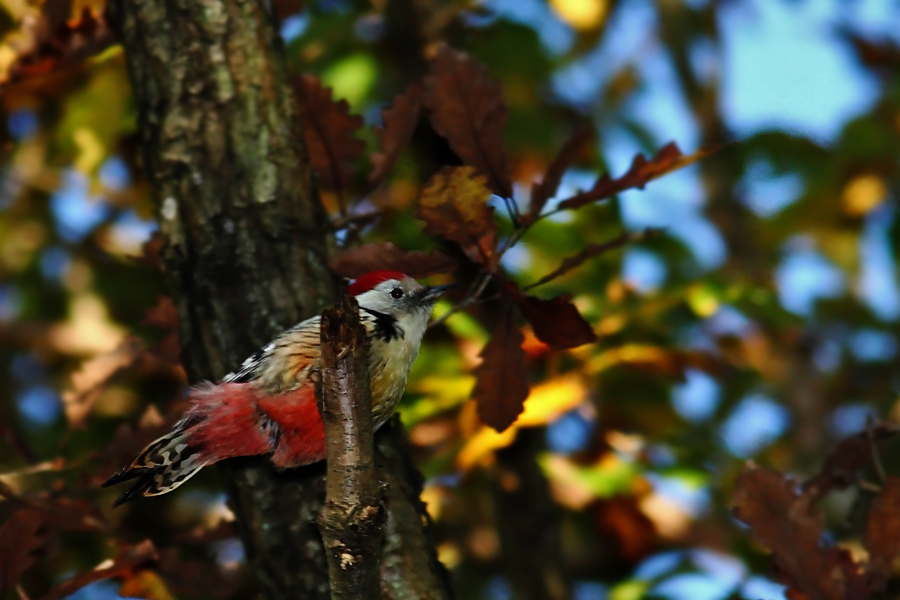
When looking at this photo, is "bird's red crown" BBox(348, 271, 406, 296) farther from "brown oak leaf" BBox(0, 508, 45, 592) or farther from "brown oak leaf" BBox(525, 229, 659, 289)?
"brown oak leaf" BBox(0, 508, 45, 592)

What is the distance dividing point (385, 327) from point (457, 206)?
0.61m

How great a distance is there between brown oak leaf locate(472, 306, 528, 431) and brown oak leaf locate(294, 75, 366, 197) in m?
0.77

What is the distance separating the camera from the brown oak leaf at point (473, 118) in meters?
2.75

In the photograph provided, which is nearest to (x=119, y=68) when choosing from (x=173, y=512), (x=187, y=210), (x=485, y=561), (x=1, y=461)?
(x=187, y=210)

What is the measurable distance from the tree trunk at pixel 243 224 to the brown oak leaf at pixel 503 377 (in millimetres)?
328

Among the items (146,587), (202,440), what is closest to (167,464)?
(202,440)

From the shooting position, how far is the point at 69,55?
11.2 ft

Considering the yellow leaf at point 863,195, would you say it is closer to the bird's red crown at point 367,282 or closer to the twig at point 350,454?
the bird's red crown at point 367,282

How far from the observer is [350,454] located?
221 centimetres

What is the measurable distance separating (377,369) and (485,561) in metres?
2.74

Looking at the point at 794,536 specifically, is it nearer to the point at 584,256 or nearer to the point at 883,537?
the point at 883,537

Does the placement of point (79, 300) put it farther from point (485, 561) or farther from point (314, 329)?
point (314, 329)

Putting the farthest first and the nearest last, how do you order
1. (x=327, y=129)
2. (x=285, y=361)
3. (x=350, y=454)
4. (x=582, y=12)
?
1. (x=582, y=12)
2. (x=327, y=129)
3. (x=285, y=361)
4. (x=350, y=454)

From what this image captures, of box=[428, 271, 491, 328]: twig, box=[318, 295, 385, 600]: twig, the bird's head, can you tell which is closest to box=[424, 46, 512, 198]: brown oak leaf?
box=[428, 271, 491, 328]: twig
